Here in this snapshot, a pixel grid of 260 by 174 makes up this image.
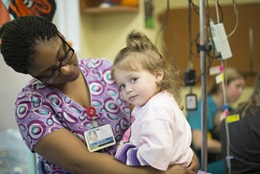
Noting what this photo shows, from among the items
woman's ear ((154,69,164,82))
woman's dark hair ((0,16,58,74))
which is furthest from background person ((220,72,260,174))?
woman's dark hair ((0,16,58,74))

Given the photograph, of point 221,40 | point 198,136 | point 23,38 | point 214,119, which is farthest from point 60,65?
point 214,119

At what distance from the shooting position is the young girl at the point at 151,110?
3.97 feet

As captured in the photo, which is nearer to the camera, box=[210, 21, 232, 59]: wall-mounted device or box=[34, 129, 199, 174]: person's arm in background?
box=[34, 129, 199, 174]: person's arm in background

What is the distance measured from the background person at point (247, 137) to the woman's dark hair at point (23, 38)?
4.57ft

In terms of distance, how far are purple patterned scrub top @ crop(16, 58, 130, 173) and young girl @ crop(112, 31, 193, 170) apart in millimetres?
129

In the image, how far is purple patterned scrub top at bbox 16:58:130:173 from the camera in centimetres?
135

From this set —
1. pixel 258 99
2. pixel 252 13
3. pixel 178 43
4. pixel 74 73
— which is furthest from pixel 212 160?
pixel 74 73

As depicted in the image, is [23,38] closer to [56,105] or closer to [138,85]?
[56,105]

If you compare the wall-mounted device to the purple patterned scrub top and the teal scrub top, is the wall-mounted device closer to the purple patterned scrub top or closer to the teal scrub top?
the purple patterned scrub top

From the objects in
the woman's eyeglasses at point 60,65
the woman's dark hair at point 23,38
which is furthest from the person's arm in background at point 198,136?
the woman's dark hair at point 23,38

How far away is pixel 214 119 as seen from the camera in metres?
3.21

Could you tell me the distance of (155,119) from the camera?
1226 mm

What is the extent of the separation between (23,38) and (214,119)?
2299 millimetres

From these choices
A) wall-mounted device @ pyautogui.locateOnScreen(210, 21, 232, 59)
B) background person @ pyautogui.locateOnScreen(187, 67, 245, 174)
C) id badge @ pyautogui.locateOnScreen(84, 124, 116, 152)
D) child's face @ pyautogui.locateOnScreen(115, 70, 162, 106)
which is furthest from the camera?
background person @ pyautogui.locateOnScreen(187, 67, 245, 174)
